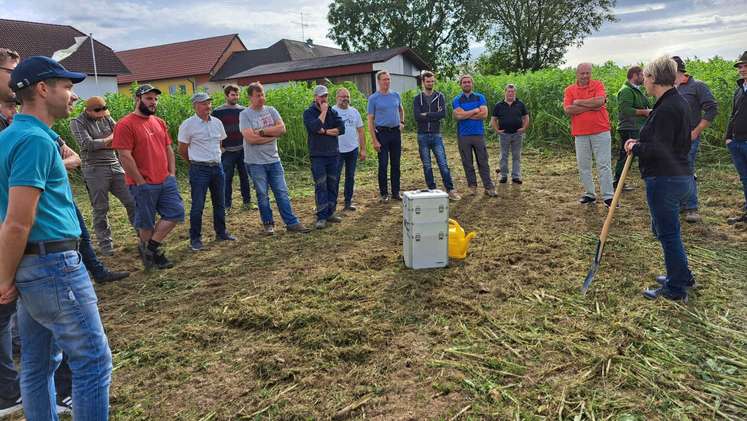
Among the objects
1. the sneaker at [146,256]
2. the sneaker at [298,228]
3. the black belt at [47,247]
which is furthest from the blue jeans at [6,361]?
the sneaker at [298,228]

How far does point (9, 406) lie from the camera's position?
3.02 metres

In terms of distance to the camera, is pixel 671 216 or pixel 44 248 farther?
pixel 671 216

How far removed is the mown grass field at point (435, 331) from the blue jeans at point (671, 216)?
0.88ft

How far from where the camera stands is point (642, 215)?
6.61 m

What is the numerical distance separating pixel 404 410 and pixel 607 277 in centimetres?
274

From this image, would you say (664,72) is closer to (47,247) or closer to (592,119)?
(592,119)

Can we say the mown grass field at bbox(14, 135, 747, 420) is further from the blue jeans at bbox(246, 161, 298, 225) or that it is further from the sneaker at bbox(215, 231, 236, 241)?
the blue jeans at bbox(246, 161, 298, 225)

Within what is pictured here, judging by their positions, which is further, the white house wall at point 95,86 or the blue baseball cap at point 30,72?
the white house wall at point 95,86

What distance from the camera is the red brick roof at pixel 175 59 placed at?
136 feet

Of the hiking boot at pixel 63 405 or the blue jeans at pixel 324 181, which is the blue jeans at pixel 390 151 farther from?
the hiking boot at pixel 63 405

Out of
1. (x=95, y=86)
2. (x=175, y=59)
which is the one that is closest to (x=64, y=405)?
(x=95, y=86)

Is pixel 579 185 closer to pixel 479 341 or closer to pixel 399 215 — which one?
pixel 399 215

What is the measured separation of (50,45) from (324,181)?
3483cm

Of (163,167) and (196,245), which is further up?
(163,167)
